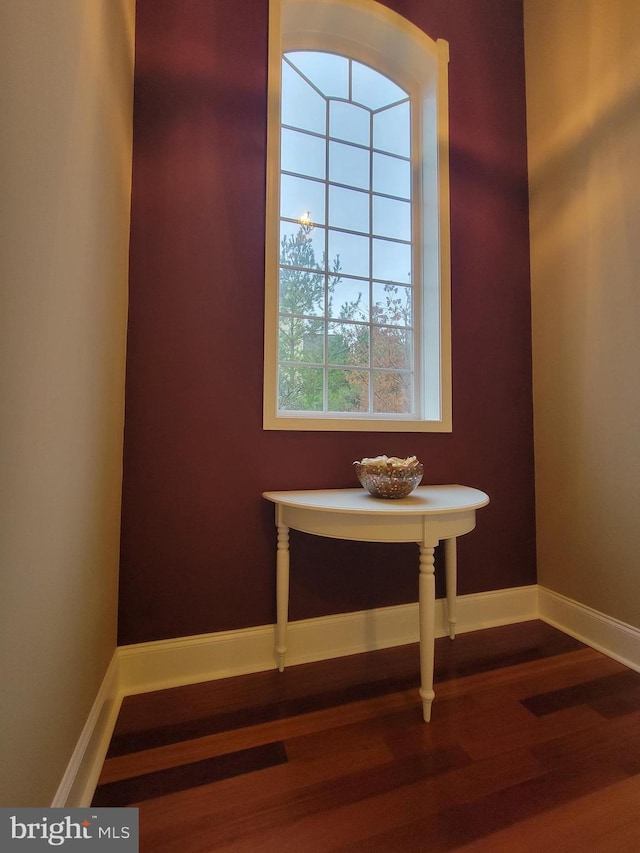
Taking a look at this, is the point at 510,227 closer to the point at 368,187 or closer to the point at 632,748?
the point at 368,187

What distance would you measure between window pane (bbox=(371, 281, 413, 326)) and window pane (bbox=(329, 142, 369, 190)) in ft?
1.77

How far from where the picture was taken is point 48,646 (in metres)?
0.75

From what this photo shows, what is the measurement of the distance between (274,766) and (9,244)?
1.38 meters

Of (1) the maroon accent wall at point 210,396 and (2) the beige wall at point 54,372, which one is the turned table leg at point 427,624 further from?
(2) the beige wall at point 54,372

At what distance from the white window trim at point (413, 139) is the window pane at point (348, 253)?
0.31 meters

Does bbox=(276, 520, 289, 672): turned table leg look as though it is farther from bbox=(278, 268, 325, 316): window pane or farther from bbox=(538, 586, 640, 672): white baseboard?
bbox=(538, 586, 640, 672): white baseboard

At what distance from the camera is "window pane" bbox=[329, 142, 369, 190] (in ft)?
6.09

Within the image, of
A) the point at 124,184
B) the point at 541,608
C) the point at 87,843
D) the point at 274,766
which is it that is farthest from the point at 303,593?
the point at 124,184

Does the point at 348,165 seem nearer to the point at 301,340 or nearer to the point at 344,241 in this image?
the point at 344,241

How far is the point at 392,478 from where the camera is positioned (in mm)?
1294

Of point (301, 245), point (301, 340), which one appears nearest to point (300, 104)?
point (301, 245)

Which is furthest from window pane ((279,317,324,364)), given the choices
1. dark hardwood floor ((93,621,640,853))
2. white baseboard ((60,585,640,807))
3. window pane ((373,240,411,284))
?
dark hardwood floor ((93,621,640,853))

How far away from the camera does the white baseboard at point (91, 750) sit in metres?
0.83

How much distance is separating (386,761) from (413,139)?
8.74ft
